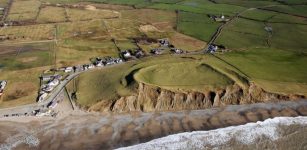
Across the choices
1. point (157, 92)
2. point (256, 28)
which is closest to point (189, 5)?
point (256, 28)

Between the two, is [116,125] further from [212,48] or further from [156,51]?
[212,48]

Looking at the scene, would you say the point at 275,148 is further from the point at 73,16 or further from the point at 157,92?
the point at 73,16

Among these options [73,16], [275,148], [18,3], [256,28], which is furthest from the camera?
[18,3]

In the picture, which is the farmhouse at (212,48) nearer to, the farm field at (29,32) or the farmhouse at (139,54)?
the farmhouse at (139,54)

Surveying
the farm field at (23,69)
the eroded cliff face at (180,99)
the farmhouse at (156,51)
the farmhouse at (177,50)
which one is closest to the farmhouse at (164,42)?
the farmhouse at (177,50)

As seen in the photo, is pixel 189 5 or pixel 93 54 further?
pixel 189 5

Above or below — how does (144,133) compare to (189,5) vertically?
below
